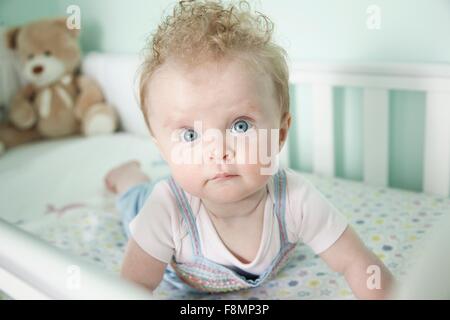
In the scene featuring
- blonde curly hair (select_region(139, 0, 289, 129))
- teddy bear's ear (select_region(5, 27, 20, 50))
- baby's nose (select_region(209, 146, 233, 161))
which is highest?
teddy bear's ear (select_region(5, 27, 20, 50))

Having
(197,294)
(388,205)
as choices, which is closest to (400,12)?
(388,205)

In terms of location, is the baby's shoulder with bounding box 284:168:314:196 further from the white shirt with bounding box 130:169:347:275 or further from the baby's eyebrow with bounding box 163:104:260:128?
the baby's eyebrow with bounding box 163:104:260:128

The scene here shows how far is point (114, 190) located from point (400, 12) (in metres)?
0.71

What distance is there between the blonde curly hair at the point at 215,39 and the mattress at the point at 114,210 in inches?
10.9

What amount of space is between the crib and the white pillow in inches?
1.6

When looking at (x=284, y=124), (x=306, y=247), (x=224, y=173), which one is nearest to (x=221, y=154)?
(x=224, y=173)

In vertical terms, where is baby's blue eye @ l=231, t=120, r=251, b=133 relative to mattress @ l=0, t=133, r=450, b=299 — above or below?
above

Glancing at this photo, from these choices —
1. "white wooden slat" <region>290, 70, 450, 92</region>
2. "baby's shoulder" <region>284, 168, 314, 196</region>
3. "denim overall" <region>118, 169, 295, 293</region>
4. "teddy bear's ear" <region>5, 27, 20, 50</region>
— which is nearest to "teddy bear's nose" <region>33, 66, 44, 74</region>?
"teddy bear's ear" <region>5, 27, 20, 50</region>

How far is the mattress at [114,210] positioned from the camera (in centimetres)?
77

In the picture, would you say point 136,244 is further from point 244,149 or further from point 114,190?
point 114,190

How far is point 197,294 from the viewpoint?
76 cm

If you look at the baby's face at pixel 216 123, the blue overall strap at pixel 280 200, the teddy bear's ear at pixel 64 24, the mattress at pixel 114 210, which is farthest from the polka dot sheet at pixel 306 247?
the teddy bear's ear at pixel 64 24

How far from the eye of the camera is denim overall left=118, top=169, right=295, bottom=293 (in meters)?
0.69
